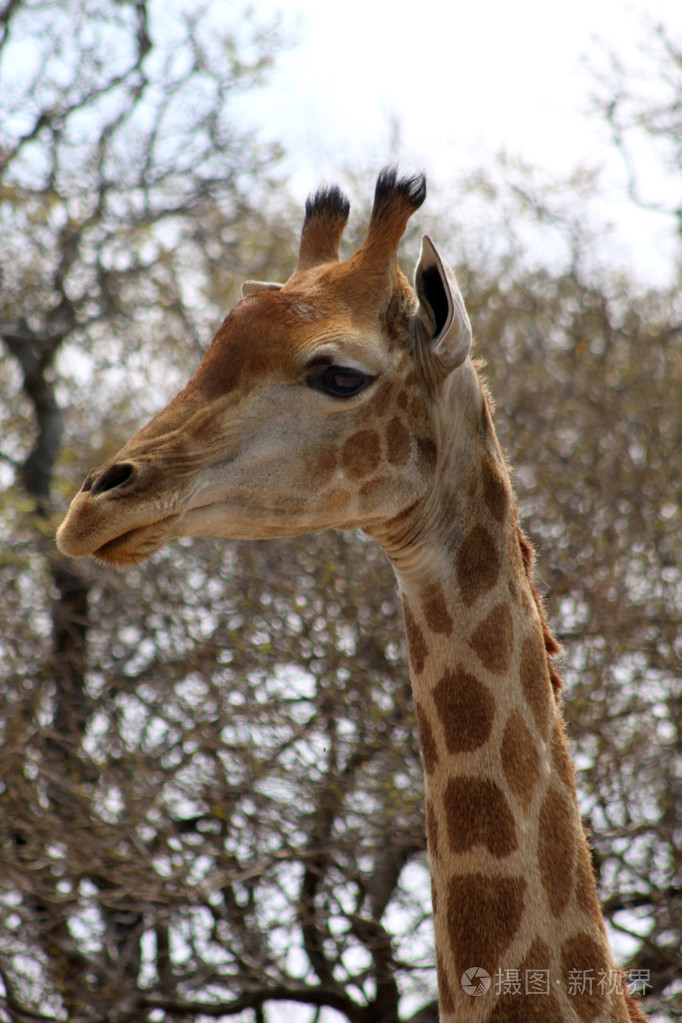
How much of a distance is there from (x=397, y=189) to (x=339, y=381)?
0.58m

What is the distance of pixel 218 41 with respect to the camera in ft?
34.0

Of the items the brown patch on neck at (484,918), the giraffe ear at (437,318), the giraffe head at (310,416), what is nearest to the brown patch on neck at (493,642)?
the giraffe head at (310,416)

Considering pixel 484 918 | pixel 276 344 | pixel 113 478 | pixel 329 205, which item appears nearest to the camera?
pixel 113 478

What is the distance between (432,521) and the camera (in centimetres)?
268

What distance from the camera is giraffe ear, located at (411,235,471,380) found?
258cm

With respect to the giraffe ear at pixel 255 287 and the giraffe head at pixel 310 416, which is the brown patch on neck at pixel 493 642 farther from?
the giraffe ear at pixel 255 287

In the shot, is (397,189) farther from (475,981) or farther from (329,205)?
(475,981)

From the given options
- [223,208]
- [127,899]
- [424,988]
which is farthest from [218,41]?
[424,988]

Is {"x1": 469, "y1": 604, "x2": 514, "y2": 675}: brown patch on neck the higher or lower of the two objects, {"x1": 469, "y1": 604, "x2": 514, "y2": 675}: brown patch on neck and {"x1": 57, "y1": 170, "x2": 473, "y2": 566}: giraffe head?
the lower

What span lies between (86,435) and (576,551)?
575 cm

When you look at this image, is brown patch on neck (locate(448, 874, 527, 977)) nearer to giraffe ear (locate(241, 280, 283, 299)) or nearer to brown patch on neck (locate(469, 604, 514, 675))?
brown patch on neck (locate(469, 604, 514, 675))

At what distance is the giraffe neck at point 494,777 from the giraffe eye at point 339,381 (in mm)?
312

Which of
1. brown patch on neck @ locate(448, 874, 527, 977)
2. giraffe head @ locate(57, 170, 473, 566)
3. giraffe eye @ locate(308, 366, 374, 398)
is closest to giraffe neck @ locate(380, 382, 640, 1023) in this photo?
brown patch on neck @ locate(448, 874, 527, 977)

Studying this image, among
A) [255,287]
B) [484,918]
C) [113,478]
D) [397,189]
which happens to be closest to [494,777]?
[484,918]
